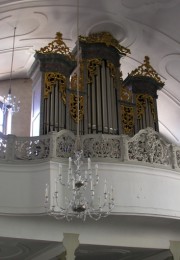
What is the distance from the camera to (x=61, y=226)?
364 inches

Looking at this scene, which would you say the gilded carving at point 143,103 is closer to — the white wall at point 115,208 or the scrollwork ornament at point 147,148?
the scrollwork ornament at point 147,148

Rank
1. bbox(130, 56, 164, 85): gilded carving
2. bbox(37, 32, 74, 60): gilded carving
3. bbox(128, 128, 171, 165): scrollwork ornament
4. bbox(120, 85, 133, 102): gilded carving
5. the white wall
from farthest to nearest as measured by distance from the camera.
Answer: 1. bbox(130, 56, 164, 85): gilded carving
2. bbox(120, 85, 133, 102): gilded carving
3. bbox(37, 32, 74, 60): gilded carving
4. bbox(128, 128, 171, 165): scrollwork ornament
5. the white wall

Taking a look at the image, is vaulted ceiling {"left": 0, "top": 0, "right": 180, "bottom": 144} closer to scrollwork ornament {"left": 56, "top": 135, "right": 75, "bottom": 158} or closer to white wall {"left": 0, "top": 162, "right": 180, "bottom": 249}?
scrollwork ornament {"left": 56, "top": 135, "right": 75, "bottom": 158}

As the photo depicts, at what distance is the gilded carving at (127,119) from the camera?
1118cm

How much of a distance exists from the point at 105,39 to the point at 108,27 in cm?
41

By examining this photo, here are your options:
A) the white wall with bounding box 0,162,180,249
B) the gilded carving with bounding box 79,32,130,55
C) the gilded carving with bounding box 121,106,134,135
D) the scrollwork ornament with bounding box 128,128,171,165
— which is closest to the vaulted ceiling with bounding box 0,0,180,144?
the gilded carving with bounding box 79,32,130,55

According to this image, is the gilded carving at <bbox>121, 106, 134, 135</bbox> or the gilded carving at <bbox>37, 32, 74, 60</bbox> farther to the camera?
the gilded carving at <bbox>37, 32, 74, 60</bbox>

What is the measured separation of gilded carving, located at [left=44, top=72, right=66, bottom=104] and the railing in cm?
175

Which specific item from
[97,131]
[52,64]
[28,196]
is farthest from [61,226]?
[52,64]

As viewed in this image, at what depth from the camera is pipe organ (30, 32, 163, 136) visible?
10508 millimetres

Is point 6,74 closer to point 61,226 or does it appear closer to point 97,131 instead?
point 97,131

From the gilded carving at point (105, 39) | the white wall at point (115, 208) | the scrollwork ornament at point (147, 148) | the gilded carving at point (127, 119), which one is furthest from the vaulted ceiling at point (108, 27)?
the white wall at point (115, 208)

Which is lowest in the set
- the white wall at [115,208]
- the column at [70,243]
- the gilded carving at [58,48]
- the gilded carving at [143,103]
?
the column at [70,243]

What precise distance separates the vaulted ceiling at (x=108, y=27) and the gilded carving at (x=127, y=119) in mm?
2027
